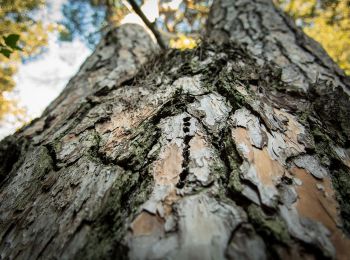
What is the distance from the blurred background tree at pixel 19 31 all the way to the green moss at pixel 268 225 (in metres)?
3.57

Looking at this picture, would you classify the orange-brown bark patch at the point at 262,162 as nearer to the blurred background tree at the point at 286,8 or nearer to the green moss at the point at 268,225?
the green moss at the point at 268,225

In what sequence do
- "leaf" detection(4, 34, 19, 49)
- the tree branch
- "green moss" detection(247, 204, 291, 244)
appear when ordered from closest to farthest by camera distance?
"green moss" detection(247, 204, 291, 244), "leaf" detection(4, 34, 19, 49), the tree branch

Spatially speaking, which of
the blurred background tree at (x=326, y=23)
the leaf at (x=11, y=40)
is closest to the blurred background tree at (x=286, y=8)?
the blurred background tree at (x=326, y=23)

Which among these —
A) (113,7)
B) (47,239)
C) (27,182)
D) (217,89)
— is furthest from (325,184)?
(113,7)

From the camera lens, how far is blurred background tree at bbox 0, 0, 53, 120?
461 centimetres

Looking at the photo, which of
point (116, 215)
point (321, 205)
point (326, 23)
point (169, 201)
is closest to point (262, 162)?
point (321, 205)

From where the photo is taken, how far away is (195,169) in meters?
0.83

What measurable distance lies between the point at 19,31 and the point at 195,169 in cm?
572

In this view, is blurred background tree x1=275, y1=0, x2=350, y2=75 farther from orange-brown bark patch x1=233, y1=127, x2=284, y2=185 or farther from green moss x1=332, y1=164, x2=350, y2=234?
orange-brown bark patch x1=233, y1=127, x2=284, y2=185

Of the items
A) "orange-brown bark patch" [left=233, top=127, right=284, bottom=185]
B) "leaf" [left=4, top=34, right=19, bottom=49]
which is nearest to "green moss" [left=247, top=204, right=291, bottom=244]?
"orange-brown bark patch" [left=233, top=127, right=284, bottom=185]

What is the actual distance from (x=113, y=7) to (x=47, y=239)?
4.80 metres

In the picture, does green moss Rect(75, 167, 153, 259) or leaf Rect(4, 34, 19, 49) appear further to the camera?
leaf Rect(4, 34, 19, 49)

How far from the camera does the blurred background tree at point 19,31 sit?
461 centimetres

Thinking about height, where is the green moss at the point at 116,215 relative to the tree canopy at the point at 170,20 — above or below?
below
